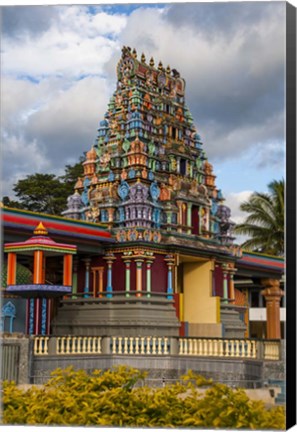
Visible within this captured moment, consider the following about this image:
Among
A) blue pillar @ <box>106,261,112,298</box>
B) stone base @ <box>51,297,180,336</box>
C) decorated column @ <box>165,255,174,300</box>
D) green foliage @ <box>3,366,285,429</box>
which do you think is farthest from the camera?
decorated column @ <box>165,255,174,300</box>

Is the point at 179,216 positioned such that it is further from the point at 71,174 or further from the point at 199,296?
the point at 71,174

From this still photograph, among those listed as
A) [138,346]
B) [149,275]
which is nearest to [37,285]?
[138,346]

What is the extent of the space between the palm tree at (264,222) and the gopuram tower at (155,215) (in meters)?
4.31

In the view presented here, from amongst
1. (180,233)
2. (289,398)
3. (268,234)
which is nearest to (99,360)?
(180,233)

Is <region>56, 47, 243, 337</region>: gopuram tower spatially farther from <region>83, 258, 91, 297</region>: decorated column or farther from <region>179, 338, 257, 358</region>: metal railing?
<region>179, 338, 257, 358</region>: metal railing

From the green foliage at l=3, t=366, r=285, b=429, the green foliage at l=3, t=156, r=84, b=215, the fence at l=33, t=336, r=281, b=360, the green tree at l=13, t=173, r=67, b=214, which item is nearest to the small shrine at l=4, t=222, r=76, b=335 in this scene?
the fence at l=33, t=336, r=281, b=360

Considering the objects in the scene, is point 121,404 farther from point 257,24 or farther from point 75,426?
point 257,24

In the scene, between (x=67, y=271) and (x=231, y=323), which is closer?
(x=67, y=271)

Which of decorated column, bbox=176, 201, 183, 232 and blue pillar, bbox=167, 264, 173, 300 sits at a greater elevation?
decorated column, bbox=176, 201, 183, 232

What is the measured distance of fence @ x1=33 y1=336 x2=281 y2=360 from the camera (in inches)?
707

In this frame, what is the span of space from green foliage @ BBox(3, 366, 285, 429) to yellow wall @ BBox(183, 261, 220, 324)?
1414cm

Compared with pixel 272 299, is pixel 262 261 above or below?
above

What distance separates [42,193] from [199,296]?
15.1 m

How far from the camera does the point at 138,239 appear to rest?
23.4 metres
